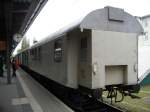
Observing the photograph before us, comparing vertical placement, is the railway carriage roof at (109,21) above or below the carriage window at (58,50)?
above

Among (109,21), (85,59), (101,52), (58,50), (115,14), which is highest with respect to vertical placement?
(115,14)

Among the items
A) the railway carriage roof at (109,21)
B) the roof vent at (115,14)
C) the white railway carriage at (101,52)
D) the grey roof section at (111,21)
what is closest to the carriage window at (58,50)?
the white railway carriage at (101,52)

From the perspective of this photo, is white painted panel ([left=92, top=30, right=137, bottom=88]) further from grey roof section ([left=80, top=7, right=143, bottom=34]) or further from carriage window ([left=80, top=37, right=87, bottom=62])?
carriage window ([left=80, top=37, right=87, bottom=62])

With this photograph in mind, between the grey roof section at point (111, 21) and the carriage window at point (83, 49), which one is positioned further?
the carriage window at point (83, 49)

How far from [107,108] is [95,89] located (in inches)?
104

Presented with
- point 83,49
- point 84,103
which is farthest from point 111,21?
point 84,103

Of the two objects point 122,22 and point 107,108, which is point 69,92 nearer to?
point 107,108

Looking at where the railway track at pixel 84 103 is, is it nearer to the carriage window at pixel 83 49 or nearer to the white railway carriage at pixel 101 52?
the white railway carriage at pixel 101 52

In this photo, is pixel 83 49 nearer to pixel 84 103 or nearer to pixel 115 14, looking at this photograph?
pixel 115 14

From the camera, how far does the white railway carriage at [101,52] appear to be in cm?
933

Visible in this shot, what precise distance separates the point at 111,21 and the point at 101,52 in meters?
1.07

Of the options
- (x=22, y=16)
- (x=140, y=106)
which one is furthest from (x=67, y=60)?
(x=22, y=16)

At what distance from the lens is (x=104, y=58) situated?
9531mm

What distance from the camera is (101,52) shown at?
945cm
